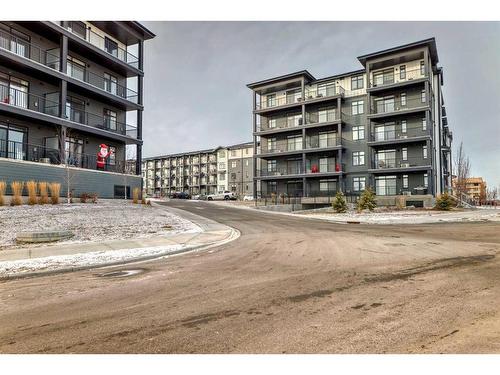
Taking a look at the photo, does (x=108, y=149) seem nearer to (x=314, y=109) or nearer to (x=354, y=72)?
(x=314, y=109)

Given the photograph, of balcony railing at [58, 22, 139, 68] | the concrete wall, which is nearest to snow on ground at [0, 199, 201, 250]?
the concrete wall

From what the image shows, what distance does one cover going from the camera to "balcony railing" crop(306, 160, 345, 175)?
41.9 meters

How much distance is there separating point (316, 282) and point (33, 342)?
440 centimetres

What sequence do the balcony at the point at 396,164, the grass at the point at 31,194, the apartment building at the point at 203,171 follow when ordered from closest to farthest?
1. the grass at the point at 31,194
2. the balcony at the point at 396,164
3. the apartment building at the point at 203,171

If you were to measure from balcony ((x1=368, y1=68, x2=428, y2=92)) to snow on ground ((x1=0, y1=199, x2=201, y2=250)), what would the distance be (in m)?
30.8

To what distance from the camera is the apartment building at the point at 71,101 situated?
22062mm

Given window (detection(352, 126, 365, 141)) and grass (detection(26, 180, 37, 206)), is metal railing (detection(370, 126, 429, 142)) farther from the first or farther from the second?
grass (detection(26, 180, 37, 206))

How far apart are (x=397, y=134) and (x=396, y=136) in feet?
0.94

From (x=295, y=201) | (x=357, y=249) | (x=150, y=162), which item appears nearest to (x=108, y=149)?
(x=295, y=201)

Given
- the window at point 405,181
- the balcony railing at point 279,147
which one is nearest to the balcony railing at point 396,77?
the window at point 405,181

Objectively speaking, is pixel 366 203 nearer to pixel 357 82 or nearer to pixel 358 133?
pixel 358 133

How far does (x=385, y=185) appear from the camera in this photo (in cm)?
3922

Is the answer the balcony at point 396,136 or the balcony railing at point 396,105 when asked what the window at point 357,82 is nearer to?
the balcony railing at point 396,105

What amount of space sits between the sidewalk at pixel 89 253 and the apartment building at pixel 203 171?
6004cm
